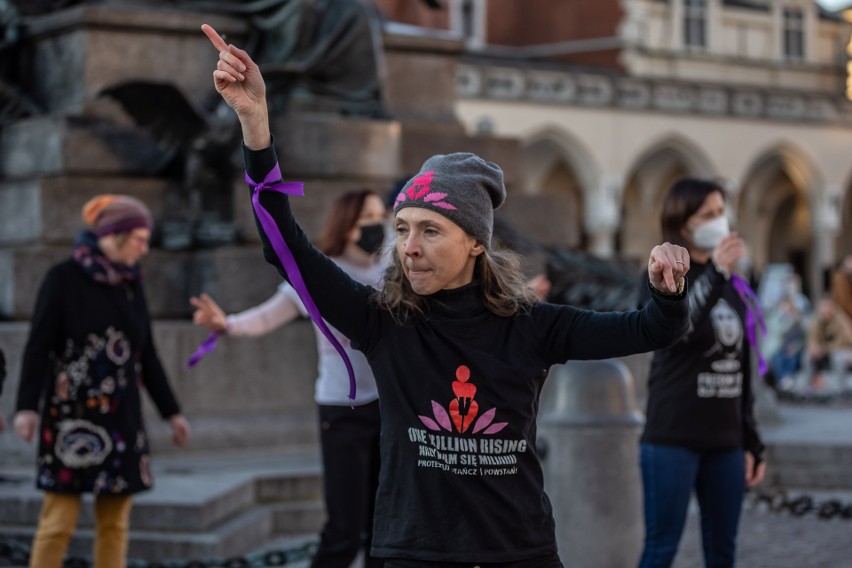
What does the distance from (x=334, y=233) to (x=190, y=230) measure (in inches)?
136

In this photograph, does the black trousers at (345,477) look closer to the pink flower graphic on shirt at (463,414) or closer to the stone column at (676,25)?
the pink flower graphic on shirt at (463,414)

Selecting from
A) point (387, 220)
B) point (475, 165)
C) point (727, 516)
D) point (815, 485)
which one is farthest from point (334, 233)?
point (815, 485)

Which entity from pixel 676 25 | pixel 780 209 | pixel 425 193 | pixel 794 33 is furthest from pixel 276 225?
pixel 794 33

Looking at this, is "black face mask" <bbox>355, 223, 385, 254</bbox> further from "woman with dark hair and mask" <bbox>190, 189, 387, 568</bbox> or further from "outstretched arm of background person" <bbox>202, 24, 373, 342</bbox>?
"outstretched arm of background person" <bbox>202, 24, 373, 342</bbox>

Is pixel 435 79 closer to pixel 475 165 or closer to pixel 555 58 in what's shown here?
pixel 475 165

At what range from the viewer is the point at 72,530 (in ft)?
19.1

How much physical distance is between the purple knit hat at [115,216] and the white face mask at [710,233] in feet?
7.07

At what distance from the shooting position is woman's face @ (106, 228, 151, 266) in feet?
19.9

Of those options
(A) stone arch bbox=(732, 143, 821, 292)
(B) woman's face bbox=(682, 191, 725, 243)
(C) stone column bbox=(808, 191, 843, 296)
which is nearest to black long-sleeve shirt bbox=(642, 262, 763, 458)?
(B) woman's face bbox=(682, 191, 725, 243)

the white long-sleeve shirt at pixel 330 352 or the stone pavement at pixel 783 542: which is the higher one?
the white long-sleeve shirt at pixel 330 352

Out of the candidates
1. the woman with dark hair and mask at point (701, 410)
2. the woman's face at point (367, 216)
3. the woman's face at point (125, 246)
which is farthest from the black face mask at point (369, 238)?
the woman with dark hair and mask at point (701, 410)

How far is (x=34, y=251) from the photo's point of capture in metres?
9.21

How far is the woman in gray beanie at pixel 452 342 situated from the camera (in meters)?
3.67

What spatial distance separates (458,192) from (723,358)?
7.31 feet
